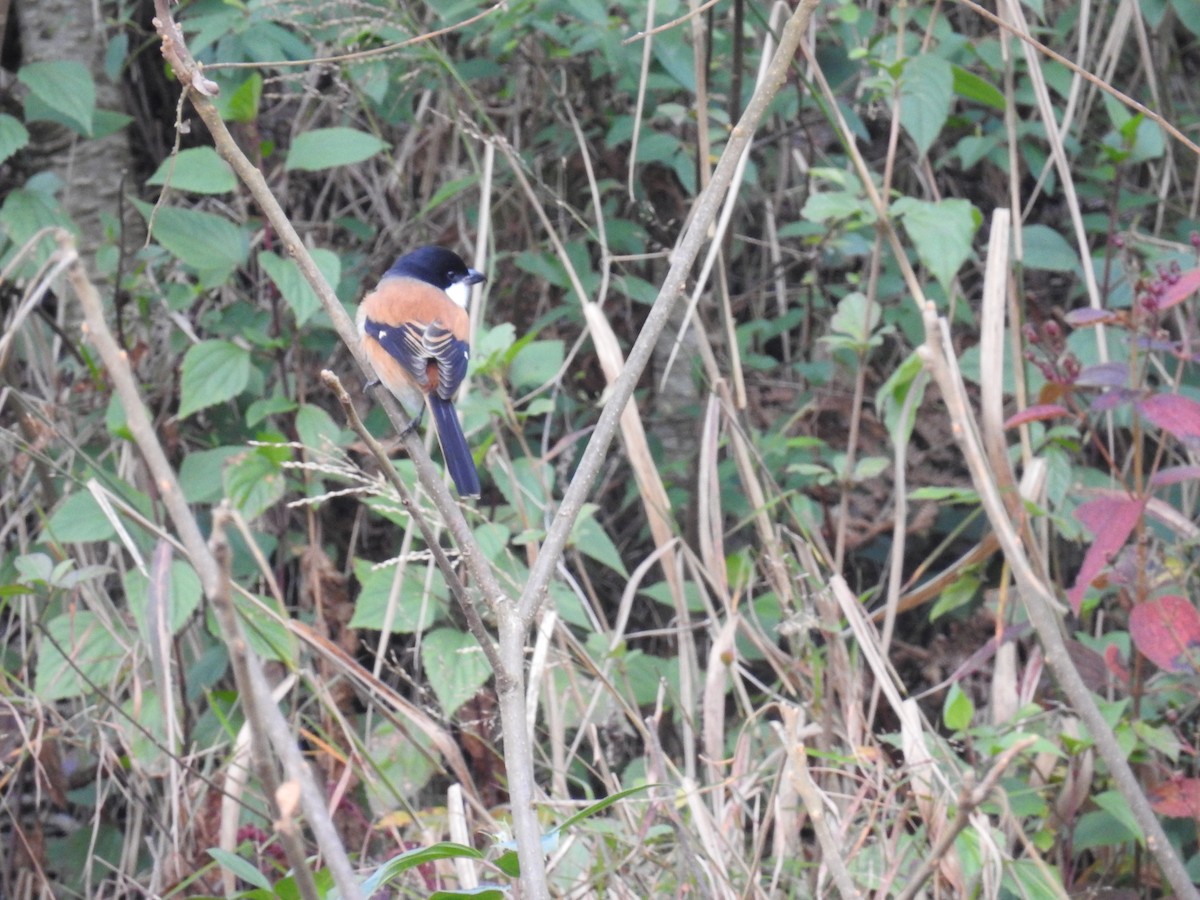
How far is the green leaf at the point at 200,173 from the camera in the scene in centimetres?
316

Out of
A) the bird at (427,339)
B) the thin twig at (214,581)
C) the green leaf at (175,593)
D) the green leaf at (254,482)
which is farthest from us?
the green leaf at (254,482)

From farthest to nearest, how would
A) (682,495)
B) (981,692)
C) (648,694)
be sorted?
(682,495) < (981,692) < (648,694)

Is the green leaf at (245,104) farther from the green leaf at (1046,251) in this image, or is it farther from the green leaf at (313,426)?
the green leaf at (1046,251)

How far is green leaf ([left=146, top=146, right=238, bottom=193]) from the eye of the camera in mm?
3156

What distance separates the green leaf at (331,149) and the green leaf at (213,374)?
1.78 ft

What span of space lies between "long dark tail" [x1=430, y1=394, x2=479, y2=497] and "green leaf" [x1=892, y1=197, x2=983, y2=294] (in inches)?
48.1

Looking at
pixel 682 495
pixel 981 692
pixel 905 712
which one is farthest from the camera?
pixel 682 495

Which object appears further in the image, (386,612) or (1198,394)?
(1198,394)

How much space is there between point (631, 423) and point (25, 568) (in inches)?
59.6

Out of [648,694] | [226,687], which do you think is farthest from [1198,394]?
[226,687]

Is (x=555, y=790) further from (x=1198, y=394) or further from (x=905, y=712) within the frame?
(x=1198, y=394)

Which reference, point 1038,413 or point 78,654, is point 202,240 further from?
point 1038,413

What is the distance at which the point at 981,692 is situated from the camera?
368 cm

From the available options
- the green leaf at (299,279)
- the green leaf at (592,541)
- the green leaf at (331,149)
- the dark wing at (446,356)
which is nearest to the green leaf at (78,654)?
the green leaf at (299,279)
